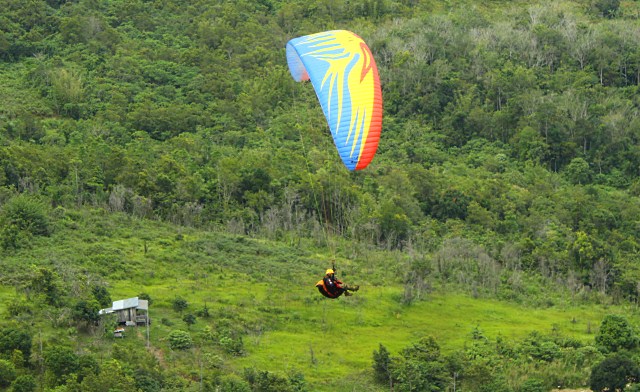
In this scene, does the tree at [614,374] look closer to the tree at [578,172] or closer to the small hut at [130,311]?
the small hut at [130,311]

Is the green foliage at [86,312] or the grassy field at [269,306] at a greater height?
the green foliage at [86,312]

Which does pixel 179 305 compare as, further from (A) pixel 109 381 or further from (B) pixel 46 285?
(A) pixel 109 381

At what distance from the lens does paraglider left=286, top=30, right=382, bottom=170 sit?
107ft

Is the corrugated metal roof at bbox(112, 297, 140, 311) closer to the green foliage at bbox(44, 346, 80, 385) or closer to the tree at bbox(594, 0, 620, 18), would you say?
the green foliage at bbox(44, 346, 80, 385)

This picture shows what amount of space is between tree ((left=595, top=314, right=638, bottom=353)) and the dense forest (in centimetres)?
7

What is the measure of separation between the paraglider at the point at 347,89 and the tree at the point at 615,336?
45.0 ft

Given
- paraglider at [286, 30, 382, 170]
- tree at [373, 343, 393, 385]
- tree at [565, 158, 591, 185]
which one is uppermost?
paraglider at [286, 30, 382, 170]

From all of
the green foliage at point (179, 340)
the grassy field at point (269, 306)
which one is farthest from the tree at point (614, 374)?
the green foliage at point (179, 340)

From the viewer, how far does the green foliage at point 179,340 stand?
40.2 m

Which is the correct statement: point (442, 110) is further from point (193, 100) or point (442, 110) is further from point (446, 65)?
point (193, 100)

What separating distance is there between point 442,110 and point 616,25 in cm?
1206

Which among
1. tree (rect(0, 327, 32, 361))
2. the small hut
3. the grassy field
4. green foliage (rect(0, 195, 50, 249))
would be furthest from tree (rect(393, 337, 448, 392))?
green foliage (rect(0, 195, 50, 249))

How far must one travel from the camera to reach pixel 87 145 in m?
57.0

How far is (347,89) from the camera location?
3353 cm
